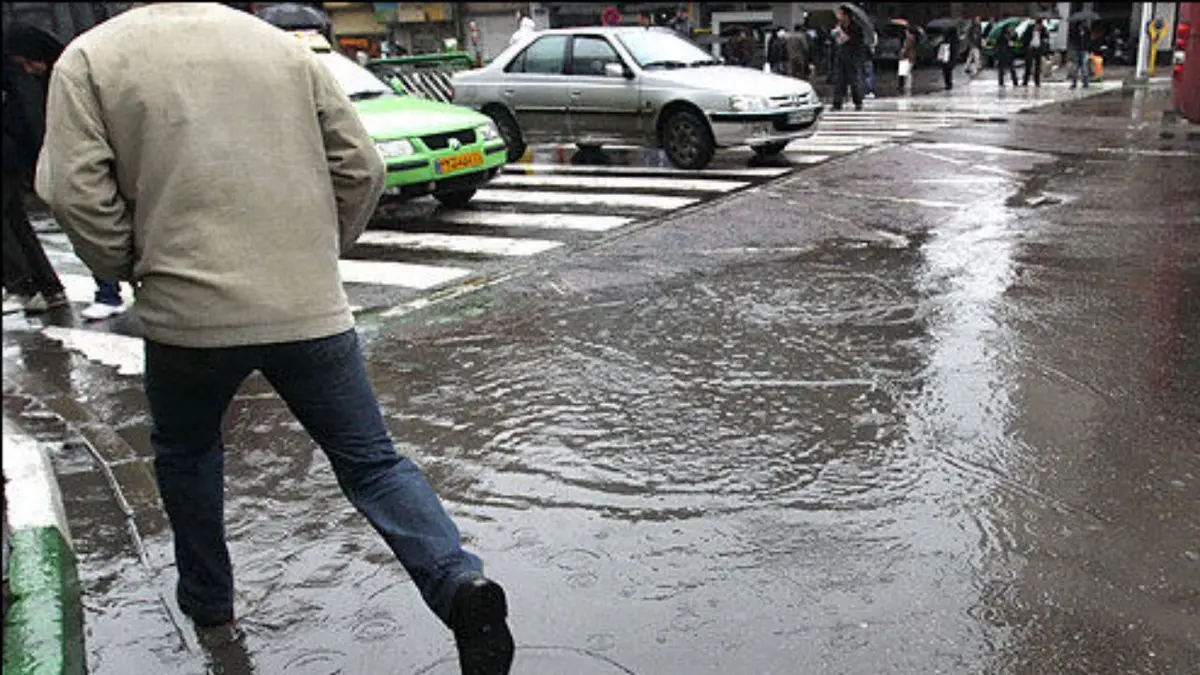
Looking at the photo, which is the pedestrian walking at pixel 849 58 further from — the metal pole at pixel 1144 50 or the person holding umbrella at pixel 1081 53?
the metal pole at pixel 1144 50

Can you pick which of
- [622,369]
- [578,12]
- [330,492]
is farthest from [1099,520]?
[578,12]

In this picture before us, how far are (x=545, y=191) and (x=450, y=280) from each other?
447 cm

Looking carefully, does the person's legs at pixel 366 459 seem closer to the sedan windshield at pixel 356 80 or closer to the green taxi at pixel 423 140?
the green taxi at pixel 423 140

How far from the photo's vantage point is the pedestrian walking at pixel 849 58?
69.6ft

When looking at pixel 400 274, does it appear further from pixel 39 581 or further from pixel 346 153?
pixel 346 153

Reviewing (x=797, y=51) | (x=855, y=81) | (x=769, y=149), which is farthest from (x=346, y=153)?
(x=797, y=51)

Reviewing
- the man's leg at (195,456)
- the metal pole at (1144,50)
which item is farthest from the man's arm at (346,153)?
the metal pole at (1144,50)

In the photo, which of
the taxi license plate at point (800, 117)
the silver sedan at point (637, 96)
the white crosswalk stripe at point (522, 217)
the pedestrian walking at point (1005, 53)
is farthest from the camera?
the pedestrian walking at point (1005, 53)

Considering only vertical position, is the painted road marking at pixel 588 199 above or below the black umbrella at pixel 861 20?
below

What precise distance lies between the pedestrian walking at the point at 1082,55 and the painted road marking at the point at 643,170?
15.7 meters

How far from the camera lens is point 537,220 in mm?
10547

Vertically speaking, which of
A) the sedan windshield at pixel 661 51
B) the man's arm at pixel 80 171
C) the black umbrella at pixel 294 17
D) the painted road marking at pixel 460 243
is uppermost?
the black umbrella at pixel 294 17

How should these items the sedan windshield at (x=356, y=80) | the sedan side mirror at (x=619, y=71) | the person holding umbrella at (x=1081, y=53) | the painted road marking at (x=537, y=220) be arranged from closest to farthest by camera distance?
the painted road marking at (x=537, y=220) → the sedan windshield at (x=356, y=80) → the sedan side mirror at (x=619, y=71) → the person holding umbrella at (x=1081, y=53)

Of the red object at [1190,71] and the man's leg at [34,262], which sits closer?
the man's leg at [34,262]
